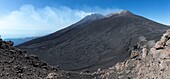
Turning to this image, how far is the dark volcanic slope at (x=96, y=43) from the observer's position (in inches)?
2648

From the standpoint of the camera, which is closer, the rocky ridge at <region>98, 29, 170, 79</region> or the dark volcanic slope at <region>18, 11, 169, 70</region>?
the rocky ridge at <region>98, 29, 170, 79</region>

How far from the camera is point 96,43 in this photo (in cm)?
8319

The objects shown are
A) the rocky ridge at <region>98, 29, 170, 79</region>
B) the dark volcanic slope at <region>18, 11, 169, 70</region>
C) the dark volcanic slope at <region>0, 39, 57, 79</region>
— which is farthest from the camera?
the dark volcanic slope at <region>18, 11, 169, 70</region>

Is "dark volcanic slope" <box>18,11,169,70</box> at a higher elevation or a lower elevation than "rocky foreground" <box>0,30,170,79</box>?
higher

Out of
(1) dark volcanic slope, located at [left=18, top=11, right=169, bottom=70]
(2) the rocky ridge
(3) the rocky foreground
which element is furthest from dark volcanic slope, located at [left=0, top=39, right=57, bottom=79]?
(1) dark volcanic slope, located at [left=18, top=11, right=169, bottom=70]

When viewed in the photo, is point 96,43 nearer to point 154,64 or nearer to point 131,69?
point 131,69

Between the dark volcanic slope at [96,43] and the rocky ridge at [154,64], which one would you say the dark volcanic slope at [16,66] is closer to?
the rocky ridge at [154,64]

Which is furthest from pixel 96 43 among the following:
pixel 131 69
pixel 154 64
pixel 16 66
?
pixel 16 66

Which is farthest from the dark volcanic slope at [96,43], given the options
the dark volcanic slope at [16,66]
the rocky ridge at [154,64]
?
the dark volcanic slope at [16,66]

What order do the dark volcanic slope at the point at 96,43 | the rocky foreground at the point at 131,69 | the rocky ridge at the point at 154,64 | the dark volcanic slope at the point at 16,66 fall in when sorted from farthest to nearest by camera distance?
the dark volcanic slope at the point at 96,43
the rocky ridge at the point at 154,64
the rocky foreground at the point at 131,69
the dark volcanic slope at the point at 16,66

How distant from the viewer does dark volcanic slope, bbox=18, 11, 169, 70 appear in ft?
221

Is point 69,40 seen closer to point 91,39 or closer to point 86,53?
point 91,39

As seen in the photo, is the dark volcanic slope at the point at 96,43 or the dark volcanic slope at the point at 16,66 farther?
the dark volcanic slope at the point at 96,43

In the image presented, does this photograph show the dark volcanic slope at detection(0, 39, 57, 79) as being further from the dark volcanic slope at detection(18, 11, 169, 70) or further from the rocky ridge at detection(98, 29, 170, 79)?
the dark volcanic slope at detection(18, 11, 169, 70)
